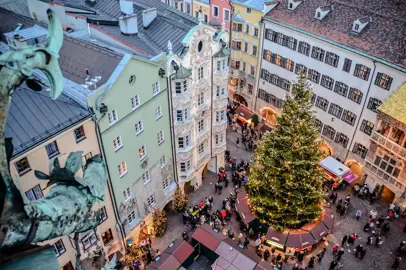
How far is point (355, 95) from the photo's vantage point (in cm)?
4319

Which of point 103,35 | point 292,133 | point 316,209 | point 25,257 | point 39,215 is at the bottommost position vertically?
point 316,209


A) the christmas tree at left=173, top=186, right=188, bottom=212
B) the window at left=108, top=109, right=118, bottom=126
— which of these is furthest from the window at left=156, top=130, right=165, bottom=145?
the window at left=108, top=109, right=118, bottom=126

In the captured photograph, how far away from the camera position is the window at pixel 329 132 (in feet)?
157

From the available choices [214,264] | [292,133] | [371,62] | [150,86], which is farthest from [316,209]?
[150,86]

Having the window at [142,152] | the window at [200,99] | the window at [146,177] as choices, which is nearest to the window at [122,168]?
the window at [142,152]

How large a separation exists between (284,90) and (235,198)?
57.3 feet

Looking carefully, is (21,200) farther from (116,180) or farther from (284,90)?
(284,90)

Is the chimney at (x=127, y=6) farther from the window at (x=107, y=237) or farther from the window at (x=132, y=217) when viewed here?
the window at (x=107, y=237)

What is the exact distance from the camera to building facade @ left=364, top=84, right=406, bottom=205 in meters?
37.5

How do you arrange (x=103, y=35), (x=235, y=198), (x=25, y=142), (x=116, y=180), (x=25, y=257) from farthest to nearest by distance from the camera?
(x=235, y=198) → (x=103, y=35) → (x=116, y=180) → (x=25, y=142) → (x=25, y=257)

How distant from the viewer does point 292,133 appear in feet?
109

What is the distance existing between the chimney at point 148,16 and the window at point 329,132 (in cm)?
2534

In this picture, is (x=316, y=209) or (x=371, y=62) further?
(x=371, y=62)

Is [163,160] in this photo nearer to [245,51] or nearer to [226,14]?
[245,51]
